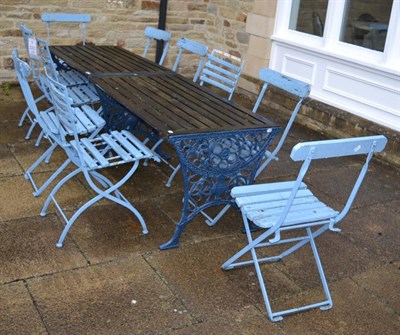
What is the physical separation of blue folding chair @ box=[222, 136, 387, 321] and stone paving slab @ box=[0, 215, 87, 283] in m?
0.99

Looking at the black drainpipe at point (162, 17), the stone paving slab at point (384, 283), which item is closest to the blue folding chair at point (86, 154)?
the stone paving slab at point (384, 283)

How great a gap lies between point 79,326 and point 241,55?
5237mm

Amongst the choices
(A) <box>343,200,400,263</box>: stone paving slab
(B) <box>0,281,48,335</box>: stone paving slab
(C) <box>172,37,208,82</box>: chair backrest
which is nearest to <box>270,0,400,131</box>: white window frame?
(A) <box>343,200,400,263</box>: stone paving slab

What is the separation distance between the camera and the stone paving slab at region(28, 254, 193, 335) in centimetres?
288

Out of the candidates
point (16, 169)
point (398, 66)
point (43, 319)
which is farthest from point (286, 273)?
point (398, 66)

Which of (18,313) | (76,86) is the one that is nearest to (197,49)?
(76,86)

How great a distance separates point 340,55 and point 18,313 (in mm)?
4433

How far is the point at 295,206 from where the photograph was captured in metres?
3.25

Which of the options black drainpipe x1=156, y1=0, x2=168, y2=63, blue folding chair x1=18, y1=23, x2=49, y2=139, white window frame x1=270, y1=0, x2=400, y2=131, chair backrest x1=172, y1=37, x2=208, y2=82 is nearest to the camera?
blue folding chair x1=18, y1=23, x2=49, y2=139

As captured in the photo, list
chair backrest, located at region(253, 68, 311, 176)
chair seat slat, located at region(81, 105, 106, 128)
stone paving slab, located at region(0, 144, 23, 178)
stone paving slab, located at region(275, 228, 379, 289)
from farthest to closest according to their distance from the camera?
stone paving slab, located at region(0, 144, 23, 178) → chair seat slat, located at region(81, 105, 106, 128) → chair backrest, located at region(253, 68, 311, 176) → stone paving slab, located at region(275, 228, 379, 289)

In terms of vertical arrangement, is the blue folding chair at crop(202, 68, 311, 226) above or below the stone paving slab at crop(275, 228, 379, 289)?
above

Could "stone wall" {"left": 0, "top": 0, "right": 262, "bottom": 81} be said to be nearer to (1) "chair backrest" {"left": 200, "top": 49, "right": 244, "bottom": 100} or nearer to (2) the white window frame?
(2) the white window frame

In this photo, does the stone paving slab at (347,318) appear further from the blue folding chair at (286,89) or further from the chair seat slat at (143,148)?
the chair seat slat at (143,148)

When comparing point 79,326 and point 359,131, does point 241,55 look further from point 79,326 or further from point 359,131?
point 79,326
